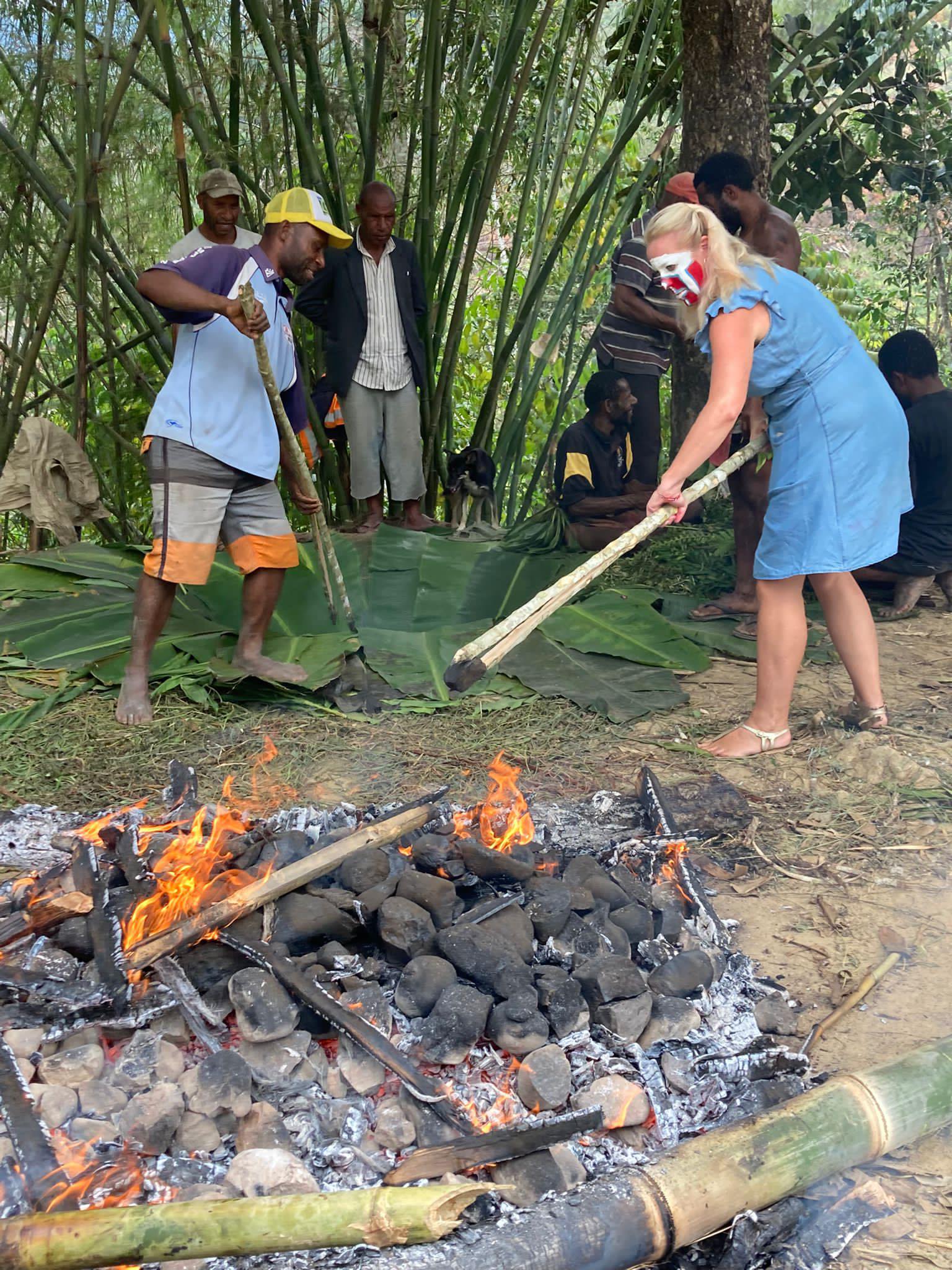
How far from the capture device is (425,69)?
→ 4.74m

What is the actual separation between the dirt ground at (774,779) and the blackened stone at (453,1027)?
2.16 ft

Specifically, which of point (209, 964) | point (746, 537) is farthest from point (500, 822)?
point (746, 537)

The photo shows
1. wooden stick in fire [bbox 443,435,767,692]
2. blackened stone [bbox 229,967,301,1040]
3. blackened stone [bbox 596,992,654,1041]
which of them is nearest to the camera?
blackened stone [bbox 229,967,301,1040]

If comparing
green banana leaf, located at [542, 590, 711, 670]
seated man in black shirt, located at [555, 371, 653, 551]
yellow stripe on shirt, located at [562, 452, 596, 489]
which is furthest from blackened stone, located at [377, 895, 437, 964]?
yellow stripe on shirt, located at [562, 452, 596, 489]

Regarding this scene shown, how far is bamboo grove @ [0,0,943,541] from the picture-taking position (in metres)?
4.51

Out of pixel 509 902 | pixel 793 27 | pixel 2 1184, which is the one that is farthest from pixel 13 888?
pixel 793 27

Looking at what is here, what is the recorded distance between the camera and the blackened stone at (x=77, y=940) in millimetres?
2191

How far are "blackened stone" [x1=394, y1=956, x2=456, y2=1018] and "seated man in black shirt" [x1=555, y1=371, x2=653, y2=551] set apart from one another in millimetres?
3350

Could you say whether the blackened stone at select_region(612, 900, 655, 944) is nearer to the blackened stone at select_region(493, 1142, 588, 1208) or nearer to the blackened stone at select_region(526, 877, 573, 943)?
the blackened stone at select_region(526, 877, 573, 943)

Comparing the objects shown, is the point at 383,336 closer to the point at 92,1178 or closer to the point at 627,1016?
the point at 627,1016

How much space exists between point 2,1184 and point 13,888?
83 cm

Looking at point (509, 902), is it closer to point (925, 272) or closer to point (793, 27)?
point (793, 27)

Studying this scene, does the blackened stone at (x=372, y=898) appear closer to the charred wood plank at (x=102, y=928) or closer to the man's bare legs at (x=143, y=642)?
the charred wood plank at (x=102, y=928)

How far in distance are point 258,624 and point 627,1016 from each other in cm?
225
